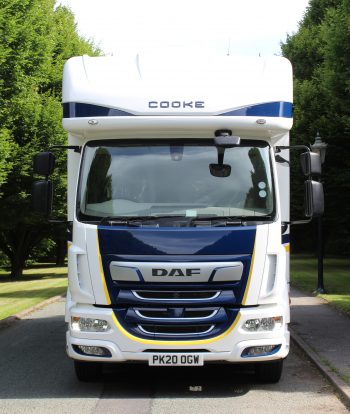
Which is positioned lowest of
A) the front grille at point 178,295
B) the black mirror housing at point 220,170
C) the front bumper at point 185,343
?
the front bumper at point 185,343

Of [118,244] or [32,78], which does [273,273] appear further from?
[32,78]

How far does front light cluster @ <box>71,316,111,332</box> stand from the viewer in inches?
302

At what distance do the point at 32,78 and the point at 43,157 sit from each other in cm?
1567

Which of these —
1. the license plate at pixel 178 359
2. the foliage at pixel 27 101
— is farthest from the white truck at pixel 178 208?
the foliage at pixel 27 101

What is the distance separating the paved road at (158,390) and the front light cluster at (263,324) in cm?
76

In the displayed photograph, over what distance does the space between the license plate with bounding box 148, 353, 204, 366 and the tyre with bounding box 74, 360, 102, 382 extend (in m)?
1.16

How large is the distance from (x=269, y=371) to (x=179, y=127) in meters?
3.00

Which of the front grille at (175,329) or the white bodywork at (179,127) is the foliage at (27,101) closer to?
the white bodywork at (179,127)

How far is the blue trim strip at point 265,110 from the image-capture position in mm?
8096

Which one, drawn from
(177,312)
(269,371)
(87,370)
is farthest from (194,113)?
(87,370)

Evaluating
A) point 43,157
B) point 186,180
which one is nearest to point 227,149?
point 186,180

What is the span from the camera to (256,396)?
7.89 m

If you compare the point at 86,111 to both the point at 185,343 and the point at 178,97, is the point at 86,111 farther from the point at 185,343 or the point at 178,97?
the point at 185,343

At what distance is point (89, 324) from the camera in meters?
7.73
